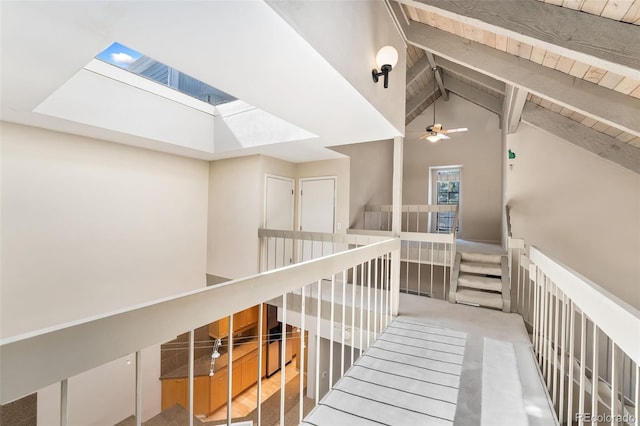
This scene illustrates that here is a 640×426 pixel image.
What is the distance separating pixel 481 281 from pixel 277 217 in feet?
11.8

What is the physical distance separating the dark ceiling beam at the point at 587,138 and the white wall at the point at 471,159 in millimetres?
2894

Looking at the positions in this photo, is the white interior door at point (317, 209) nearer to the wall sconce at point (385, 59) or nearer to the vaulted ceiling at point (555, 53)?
the vaulted ceiling at point (555, 53)

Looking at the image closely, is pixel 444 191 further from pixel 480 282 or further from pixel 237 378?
pixel 237 378

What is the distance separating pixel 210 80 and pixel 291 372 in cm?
623

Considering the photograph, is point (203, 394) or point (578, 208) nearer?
point (578, 208)

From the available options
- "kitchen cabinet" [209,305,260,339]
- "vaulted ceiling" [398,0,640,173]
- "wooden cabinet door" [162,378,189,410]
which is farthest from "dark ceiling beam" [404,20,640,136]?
"wooden cabinet door" [162,378,189,410]

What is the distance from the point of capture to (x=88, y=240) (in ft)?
12.1

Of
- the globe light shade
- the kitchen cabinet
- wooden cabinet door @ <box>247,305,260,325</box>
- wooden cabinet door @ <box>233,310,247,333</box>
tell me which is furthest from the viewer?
wooden cabinet door @ <box>247,305,260,325</box>

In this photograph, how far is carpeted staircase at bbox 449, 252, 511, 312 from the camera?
158 inches

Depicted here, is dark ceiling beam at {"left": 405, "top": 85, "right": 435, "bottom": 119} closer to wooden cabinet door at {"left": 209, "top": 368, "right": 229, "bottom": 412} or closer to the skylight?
the skylight

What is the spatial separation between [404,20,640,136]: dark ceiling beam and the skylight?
8.86 feet

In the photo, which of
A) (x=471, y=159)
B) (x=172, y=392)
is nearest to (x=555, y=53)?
(x=471, y=159)

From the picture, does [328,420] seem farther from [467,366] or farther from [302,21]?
[302,21]

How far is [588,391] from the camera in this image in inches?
123
